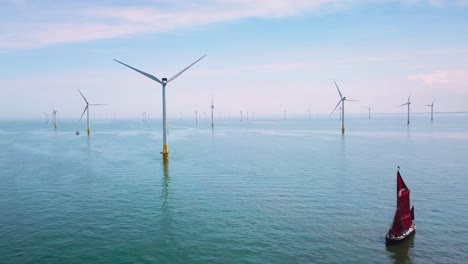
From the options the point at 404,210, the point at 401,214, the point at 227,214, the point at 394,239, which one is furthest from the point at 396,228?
the point at 227,214

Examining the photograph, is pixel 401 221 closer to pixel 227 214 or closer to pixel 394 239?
pixel 394 239

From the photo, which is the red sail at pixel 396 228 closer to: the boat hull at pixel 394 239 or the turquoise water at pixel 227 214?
the boat hull at pixel 394 239

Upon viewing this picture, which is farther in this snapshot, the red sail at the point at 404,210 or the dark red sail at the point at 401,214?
the red sail at the point at 404,210

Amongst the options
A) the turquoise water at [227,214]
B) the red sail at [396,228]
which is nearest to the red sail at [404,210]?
the red sail at [396,228]

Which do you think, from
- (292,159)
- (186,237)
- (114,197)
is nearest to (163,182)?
(114,197)

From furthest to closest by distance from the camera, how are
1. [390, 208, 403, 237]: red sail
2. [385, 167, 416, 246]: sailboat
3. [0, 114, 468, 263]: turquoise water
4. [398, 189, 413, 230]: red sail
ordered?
[398, 189, 413, 230]: red sail, [390, 208, 403, 237]: red sail, [385, 167, 416, 246]: sailboat, [0, 114, 468, 263]: turquoise water

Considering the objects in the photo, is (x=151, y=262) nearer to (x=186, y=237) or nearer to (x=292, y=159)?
(x=186, y=237)

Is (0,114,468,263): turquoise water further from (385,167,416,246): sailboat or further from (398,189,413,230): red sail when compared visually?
(398,189,413,230): red sail

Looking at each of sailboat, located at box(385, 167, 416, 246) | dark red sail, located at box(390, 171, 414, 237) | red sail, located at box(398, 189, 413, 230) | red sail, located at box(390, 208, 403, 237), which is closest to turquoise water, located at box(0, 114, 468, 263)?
sailboat, located at box(385, 167, 416, 246)
